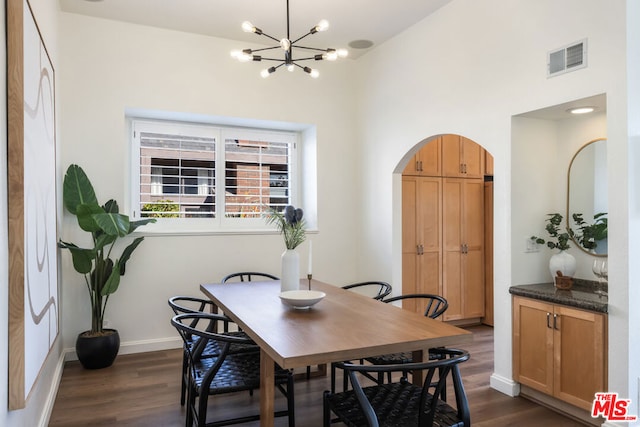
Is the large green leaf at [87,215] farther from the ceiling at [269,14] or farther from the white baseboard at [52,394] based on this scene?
the ceiling at [269,14]

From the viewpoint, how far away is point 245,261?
15.5ft

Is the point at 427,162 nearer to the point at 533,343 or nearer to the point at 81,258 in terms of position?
the point at 533,343

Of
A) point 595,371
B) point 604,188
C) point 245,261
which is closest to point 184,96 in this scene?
point 245,261

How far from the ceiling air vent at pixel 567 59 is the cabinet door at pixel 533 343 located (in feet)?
5.03

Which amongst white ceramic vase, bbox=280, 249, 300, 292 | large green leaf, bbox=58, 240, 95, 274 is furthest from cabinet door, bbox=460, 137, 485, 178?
large green leaf, bbox=58, 240, 95, 274

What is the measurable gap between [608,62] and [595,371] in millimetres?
A: 1827

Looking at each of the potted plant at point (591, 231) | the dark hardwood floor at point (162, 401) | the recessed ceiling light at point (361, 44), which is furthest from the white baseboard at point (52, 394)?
the recessed ceiling light at point (361, 44)

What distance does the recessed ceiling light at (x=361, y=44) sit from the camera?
4.64m

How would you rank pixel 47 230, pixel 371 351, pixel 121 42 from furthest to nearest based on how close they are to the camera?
pixel 121 42 < pixel 47 230 < pixel 371 351

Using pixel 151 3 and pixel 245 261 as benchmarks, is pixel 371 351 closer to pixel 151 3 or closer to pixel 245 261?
pixel 245 261

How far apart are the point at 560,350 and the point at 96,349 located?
3.51 m

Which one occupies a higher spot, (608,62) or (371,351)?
(608,62)

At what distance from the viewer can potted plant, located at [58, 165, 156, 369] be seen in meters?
3.61

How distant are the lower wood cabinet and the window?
291cm
